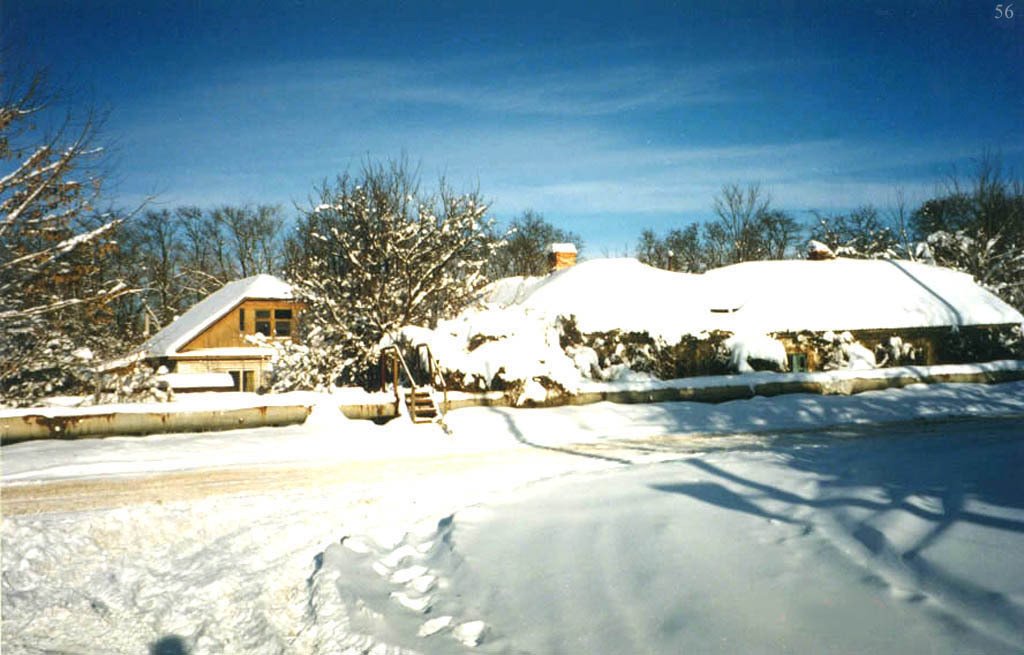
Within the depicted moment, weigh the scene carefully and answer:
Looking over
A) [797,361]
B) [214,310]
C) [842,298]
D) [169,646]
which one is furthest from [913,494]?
[214,310]

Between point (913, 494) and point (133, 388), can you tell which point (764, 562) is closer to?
point (913, 494)

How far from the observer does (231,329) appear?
33.4m

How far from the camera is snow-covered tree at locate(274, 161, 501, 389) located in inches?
694

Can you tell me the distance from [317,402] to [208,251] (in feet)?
151

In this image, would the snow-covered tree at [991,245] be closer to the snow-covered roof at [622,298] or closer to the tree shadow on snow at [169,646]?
the snow-covered roof at [622,298]

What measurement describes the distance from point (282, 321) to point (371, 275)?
18363mm

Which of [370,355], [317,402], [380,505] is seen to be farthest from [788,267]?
[380,505]

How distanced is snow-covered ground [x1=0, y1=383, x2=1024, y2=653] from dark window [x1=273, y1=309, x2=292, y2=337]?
23617mm

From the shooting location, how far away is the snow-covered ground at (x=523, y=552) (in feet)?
13.8

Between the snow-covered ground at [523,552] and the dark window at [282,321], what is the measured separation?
2362cm

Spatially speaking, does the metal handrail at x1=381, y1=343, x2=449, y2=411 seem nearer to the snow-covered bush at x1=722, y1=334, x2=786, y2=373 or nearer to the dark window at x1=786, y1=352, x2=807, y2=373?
the snow-covered bush at x1=722, y1=334, x2=786, y2=373

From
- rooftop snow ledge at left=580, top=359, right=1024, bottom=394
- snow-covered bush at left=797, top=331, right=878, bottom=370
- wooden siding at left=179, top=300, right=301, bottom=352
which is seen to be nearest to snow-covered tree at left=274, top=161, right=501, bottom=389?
rooftop snow ledge at left=580, top=359, right=1024, bottom=394

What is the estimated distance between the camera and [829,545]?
199 inches

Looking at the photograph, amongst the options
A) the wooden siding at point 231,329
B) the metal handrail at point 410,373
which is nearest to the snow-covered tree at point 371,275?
the metal handrail at point 410,373
